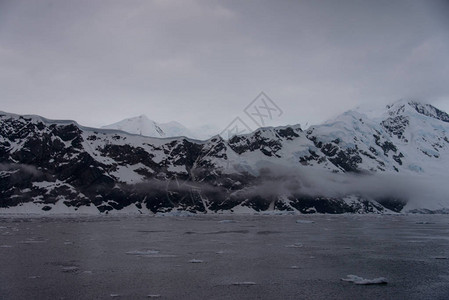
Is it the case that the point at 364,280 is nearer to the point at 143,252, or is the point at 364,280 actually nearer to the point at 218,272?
the point at 218,272

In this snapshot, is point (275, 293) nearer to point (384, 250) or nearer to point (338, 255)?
point (338, 255)

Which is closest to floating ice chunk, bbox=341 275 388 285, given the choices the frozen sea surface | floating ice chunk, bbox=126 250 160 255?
the frozen sea surface

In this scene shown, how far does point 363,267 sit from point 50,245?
35363 millimetres

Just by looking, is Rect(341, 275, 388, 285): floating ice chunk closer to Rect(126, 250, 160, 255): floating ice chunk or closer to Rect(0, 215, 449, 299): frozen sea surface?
Rect(0, 215, 449, 299): frozen sea surface

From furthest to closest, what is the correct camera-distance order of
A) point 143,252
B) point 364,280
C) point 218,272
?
1. point 143,252
2. point 218,272
3. point 364,280

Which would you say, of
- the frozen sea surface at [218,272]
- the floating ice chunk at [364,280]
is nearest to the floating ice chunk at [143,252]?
the frozen sea surface at [218,272]

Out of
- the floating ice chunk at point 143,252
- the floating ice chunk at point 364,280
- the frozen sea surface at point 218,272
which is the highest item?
the floating ice chunk at point 364,280

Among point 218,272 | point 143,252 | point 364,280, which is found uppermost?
point 364,280

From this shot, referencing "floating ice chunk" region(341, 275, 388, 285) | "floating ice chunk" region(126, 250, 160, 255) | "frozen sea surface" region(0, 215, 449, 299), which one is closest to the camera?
"frozen sea surface" region(0, 215, 449, 299)

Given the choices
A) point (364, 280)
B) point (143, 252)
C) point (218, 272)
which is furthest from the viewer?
point (143, 252)

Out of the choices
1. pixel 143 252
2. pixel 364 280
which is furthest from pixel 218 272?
pixel 143 252

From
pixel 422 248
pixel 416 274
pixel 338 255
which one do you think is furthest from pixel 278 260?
pixel 422 248

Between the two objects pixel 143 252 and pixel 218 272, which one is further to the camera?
pixel 143 252

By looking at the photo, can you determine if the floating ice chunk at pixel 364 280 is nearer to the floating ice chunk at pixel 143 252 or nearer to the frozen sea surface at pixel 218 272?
the frozen sea surface at pixel 218 272
